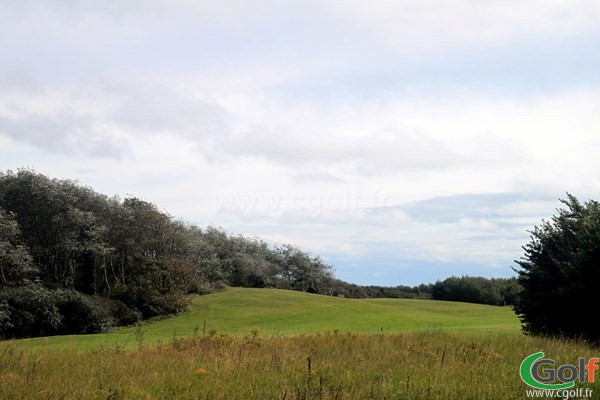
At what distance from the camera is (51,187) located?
40375 millimetres

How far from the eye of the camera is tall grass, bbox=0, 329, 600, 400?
7172 millimetres

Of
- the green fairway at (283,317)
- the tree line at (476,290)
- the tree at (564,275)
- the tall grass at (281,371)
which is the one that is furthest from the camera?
the tree line at (476,290)

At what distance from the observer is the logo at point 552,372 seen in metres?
8.30

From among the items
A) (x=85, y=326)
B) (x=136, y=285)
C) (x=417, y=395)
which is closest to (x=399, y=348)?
(x=417, y=395)

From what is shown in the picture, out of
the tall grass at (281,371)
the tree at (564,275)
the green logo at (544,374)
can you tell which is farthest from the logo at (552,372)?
the tree at (564,275)

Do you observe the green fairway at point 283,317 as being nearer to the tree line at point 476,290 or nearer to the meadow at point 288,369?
the meadow at point 288,369

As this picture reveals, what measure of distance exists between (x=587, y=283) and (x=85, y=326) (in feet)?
94.3

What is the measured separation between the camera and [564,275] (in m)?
17.3

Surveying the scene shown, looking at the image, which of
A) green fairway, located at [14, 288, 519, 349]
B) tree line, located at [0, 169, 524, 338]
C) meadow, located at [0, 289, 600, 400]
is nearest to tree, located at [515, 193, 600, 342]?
meadow, located at [0, 289, 600, 400]

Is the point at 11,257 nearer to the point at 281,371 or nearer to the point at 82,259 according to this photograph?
the point at 82,259

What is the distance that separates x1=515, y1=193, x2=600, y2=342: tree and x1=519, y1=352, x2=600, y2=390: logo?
580 centimetres

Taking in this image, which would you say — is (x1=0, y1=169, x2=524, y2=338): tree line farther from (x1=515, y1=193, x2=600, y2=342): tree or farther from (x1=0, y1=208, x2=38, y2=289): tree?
(x1=515, y1=193, x2=600, y2=342): tree

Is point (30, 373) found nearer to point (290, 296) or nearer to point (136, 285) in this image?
point (136, 285)

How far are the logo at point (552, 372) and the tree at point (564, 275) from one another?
5.80 meters
